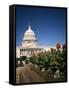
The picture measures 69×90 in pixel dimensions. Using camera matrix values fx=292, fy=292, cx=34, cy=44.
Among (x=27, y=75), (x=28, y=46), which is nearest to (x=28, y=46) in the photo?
(x=28, y=46)

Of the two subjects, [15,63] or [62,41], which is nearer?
[15,63]

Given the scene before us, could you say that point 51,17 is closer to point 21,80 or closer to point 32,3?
point 32,3

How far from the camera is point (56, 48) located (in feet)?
A: 5.55

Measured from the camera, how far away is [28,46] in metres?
1.62

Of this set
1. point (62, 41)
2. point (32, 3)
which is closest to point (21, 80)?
point (62, 41)

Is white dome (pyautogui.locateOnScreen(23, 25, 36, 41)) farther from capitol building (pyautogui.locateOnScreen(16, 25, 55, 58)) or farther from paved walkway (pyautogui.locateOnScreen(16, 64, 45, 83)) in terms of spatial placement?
paved walkway (pyautogui.locateOnScreen(16, 64, 45, 83))

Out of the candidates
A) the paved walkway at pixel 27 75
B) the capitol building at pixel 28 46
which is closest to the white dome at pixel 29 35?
the capitol building at pixel 28 46

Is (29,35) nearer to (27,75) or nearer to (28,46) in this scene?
(28,46)

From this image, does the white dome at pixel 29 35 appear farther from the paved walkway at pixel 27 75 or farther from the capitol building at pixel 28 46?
the paved walkway at pixel 27 75

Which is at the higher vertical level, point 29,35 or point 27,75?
point 29,35

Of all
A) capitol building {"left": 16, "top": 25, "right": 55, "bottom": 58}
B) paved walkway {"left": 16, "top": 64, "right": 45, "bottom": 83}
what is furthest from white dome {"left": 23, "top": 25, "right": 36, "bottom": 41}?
paved walkway {"left": 16, "top": 64, "right": 45, "bottom": 83}

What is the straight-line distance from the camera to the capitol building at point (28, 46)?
1601mm
